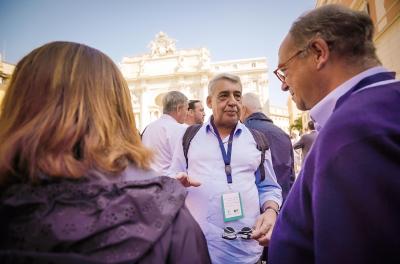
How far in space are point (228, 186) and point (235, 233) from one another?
416 millimetres

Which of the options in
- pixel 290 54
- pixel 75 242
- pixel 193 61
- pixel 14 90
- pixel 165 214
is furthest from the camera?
pixel 193 61

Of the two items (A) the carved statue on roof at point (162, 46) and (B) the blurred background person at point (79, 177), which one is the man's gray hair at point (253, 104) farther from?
(A) the carved statue on roof at point (162, 46)

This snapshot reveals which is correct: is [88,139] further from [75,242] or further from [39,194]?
[75,242]

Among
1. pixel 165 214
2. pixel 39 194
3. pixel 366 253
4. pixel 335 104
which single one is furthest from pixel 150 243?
pixel 335 104

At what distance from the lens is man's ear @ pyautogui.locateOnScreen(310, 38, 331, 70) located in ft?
4.04

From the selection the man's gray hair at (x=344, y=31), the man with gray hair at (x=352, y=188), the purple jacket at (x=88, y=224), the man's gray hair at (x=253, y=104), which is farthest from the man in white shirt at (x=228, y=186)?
the man's gray hair at (x=253, y=104)

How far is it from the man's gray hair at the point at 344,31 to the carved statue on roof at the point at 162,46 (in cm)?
4182

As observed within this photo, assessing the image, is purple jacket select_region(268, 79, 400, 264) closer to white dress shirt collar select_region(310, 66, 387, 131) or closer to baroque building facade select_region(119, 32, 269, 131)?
white dress shirt collar select_region(310, 66, 387, 131)

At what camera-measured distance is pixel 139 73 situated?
131ft

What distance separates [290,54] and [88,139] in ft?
3.55

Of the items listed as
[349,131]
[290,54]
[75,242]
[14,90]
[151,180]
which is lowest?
[75,242]

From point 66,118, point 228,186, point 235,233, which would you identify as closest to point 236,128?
point 228,186

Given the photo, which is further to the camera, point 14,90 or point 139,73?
point 139,73

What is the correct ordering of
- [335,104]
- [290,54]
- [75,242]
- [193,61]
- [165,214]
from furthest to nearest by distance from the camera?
[193,61], [290,54], [335,104], [165,214], [75,242]
